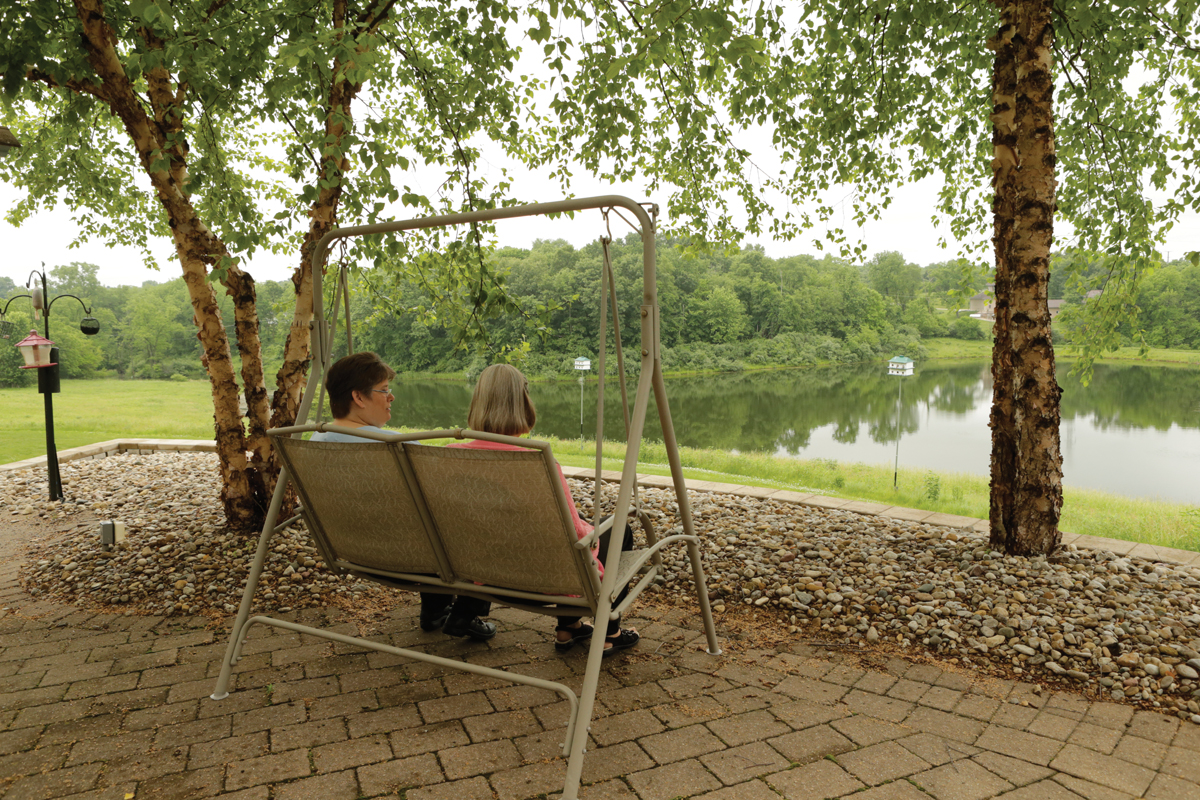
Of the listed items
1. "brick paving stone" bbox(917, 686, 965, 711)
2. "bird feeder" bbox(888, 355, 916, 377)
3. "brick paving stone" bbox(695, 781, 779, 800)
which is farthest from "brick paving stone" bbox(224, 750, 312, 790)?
"bird feeder" bbox(888, 355, 916, 377)

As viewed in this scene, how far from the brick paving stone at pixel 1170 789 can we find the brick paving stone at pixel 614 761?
1304 mm

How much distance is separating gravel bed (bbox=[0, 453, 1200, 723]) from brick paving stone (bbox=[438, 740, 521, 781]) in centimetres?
142

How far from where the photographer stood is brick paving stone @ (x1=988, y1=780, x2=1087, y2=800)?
5.73ft

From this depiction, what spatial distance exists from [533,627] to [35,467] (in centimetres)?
715

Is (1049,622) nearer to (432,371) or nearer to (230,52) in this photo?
(230,52)

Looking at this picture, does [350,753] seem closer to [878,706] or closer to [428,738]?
[428,738]

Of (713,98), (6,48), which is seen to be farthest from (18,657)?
(713,98)

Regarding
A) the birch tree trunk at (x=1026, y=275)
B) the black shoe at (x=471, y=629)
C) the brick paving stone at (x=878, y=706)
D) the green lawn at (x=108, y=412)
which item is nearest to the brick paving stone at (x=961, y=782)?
the brick paving stone at (x=878, y=706)

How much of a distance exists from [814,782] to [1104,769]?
828 mm

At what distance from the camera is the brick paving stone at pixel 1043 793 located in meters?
1.75

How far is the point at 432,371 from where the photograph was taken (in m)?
6.77

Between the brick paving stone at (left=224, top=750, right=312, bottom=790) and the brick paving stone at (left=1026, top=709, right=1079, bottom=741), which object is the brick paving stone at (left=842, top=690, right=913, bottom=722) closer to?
the brick paving stone at (left=1026, top=709, right=1079, bottom=741)

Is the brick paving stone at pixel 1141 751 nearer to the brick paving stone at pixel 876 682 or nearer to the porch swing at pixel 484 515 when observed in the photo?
the brick paving stone at pixel 876 682

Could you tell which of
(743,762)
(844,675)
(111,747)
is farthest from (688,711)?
(111,747)
